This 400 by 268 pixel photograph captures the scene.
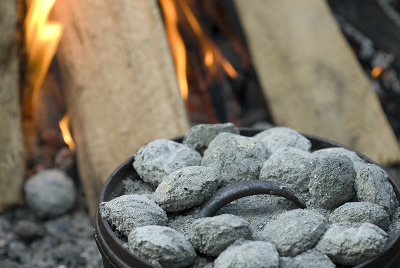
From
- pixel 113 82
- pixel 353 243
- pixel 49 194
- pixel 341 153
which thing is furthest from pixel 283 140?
pixel 49 194

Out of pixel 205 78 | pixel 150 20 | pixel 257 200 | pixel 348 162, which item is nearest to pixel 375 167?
pixel 348 162

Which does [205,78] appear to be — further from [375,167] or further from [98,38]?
[375,167]

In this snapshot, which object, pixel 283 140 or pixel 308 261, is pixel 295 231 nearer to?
pixel 308 261

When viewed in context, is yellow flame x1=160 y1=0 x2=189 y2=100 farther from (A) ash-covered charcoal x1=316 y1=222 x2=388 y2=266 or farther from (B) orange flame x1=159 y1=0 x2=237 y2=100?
(A) ash-covered charcoal x1=316 y1=222 x2=388 y2=266

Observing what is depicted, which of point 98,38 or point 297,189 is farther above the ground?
point 98,38

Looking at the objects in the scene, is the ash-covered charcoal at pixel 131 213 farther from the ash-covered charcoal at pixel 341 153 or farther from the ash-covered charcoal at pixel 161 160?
the ash-covered charcoal at pixel 341 153

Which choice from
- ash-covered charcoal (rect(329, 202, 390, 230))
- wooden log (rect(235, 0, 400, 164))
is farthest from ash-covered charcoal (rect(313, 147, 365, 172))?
wooden log (rect(235, 0, 400, 164))
